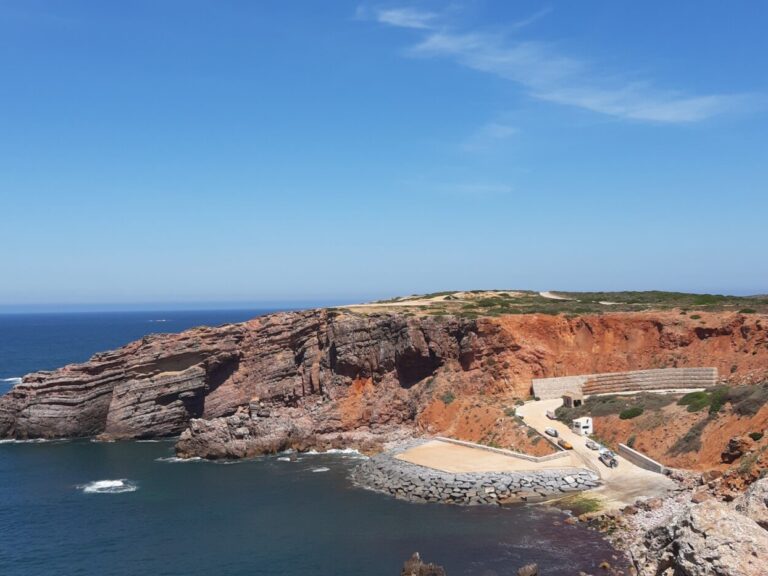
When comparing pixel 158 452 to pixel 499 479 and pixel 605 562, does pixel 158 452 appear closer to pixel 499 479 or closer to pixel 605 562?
pixel 499 479

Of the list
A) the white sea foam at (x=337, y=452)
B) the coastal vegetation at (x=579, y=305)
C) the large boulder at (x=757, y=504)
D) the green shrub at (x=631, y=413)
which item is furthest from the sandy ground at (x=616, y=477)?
the large boulder at (x=757, y=504)

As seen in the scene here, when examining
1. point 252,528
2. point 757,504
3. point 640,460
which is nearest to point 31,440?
point 252,528

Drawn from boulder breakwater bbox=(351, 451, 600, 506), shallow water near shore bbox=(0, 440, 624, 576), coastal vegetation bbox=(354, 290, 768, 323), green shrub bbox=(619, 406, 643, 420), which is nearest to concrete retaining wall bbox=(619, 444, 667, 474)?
green shrub bbox=(619, 406, 643, 420)

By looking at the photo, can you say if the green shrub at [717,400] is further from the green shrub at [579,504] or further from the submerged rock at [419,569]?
the submerged rock at [419,569]

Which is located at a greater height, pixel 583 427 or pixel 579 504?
pixel 583 427

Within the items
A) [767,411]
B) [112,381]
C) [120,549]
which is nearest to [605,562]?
[767,411]

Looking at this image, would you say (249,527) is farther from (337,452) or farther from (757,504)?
(757,504)
